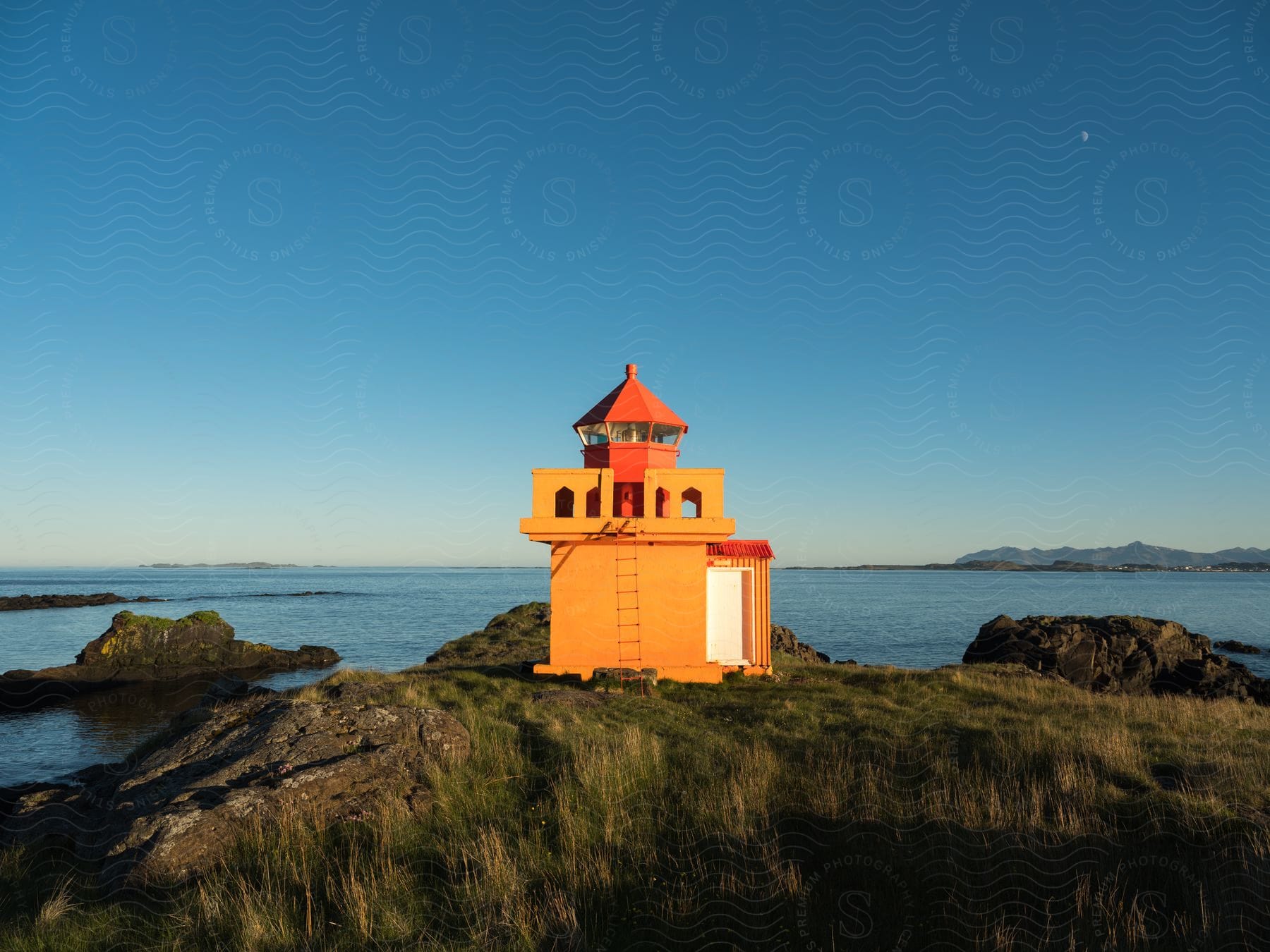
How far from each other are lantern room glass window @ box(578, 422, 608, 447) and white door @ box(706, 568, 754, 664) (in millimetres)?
4602

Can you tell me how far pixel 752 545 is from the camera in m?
18.4

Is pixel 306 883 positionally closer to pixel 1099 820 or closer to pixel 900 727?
pixel 1099 820

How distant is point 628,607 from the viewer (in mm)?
16703

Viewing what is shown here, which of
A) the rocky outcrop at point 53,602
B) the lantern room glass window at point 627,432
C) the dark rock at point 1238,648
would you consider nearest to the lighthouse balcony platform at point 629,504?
the lantern room glass window at point 627,432

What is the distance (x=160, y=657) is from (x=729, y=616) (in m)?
34.1

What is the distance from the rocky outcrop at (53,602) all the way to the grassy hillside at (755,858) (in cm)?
9171

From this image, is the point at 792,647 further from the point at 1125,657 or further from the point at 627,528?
the point at 627,528

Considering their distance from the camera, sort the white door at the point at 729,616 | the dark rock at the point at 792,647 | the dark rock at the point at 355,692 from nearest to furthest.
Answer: the dark rock at the point at 355,692 → the white door at the point at 729,616 → the dark rock at the point at 792,647

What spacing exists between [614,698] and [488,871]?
28.0 ft

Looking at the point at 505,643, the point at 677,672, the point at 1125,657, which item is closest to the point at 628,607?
the point at 677,672

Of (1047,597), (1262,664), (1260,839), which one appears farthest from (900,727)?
(1047,597)

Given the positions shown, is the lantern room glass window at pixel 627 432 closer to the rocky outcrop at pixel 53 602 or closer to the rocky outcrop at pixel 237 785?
the rocky outcrop at pixel 237 785

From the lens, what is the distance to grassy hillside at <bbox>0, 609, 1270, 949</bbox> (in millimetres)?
5184

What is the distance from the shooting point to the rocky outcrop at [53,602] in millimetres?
74812
